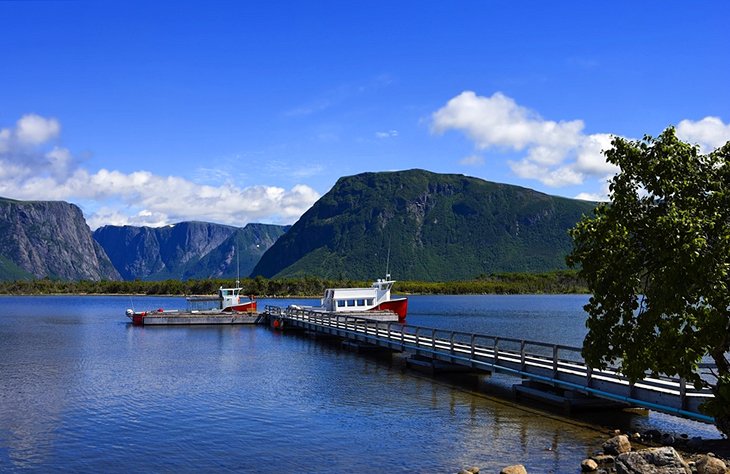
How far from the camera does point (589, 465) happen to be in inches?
774

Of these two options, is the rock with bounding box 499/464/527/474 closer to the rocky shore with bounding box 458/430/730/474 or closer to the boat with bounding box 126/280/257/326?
the rocky shore with bounding box 458/430/730/474

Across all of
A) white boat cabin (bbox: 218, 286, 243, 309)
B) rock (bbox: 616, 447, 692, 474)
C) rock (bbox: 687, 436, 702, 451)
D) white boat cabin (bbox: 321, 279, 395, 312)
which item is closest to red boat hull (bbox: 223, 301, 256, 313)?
white boat cabin (bbox: 218, 286, 243, 309)

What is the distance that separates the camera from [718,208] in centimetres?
1859

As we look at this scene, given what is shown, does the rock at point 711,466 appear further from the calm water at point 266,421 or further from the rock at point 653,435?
the rock at point 653,435

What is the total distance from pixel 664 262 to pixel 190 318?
6942cm

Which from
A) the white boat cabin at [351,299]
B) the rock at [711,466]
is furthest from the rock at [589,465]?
the white boat cabin at [351,299]

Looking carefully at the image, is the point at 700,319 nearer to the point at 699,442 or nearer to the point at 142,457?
the point at 699,442

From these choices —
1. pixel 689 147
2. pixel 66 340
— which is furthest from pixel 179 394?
pixel 66 340

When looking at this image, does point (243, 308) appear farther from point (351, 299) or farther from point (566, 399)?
point (566, 399)

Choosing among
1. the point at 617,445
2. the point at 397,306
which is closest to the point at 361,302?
the point at 397,306

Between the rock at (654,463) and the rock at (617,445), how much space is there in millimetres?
3137

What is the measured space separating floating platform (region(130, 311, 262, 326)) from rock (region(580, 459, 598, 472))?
66212 millimetres

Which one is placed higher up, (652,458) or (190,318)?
(190,318)

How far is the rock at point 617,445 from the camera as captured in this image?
68.9 ft
